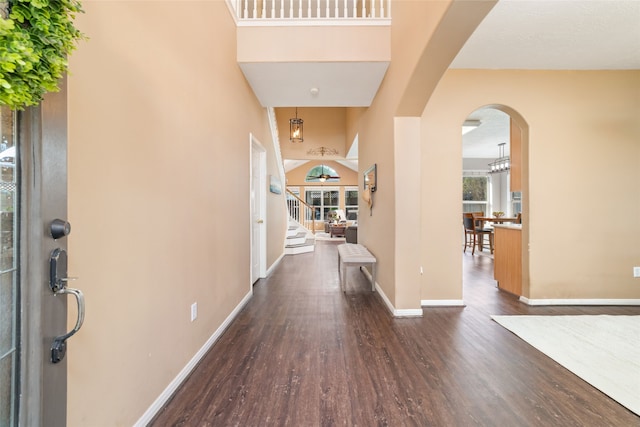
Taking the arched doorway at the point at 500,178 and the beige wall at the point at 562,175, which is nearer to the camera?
the beige wall at the point at 562,175

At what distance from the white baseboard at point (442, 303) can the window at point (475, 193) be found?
23.6 feet

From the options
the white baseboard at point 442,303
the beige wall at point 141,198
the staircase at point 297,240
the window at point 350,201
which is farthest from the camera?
the window at point 350,201

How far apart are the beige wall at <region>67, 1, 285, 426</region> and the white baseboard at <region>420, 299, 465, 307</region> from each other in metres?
2.32

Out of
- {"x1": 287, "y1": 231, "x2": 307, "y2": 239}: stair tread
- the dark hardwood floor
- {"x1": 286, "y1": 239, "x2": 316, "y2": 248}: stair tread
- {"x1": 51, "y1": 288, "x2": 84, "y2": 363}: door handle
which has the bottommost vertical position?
the dark hardwood floor

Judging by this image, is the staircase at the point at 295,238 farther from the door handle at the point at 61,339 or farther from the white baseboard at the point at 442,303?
the door handle at the point at 61,339

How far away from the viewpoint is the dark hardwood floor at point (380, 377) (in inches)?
57.5

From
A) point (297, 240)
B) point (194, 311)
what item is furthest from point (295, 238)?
point (194, 311)

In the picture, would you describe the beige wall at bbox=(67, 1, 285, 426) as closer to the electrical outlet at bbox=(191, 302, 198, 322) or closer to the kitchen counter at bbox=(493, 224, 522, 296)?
the electrical outlet at bbox=(191, 302, 198, 322)

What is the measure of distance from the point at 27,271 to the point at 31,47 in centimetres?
60

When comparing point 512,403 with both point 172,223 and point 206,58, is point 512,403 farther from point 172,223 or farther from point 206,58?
point 206,58

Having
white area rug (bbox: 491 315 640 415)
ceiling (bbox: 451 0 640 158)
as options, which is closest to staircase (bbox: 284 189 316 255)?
white area rug (bbox: 491 315 640 415)

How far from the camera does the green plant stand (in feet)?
1.75

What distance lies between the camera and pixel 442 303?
10.0 ft

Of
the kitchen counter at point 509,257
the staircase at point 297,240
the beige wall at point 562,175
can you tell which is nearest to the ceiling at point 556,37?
the beige wall at point 562,175
